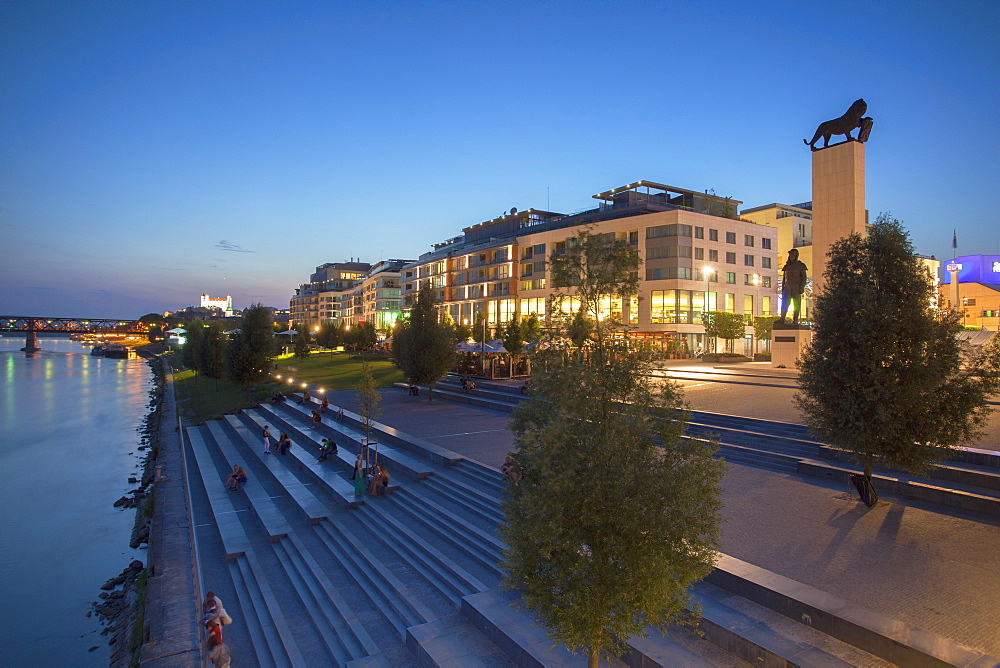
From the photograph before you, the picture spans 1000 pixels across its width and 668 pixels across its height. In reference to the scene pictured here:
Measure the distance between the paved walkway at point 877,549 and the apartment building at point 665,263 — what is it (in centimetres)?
3505

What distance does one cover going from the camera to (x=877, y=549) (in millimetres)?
9688

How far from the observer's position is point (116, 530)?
2183cm

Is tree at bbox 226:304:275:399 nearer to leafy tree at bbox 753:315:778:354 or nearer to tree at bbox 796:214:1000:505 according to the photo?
tree at bbox 796:214:1000:505

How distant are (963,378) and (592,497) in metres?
10.0

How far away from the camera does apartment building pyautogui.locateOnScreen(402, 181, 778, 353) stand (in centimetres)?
5541

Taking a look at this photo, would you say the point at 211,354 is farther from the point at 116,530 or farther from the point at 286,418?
the point at 116,530

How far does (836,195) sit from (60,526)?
41.9m

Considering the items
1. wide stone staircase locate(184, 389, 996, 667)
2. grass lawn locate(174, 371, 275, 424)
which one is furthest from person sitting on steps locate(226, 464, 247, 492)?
grass lawn locate(174, 371, 275, 424)

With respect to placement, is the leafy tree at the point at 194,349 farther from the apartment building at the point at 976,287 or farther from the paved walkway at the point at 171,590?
the apartment building at the point at 976,287

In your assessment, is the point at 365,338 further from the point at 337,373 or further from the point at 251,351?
the point at 251,351

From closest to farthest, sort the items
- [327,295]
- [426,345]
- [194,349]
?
[426,345], [194,349], [327,295]

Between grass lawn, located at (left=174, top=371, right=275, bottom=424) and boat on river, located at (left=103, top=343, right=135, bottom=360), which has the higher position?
grass lawn, located at (left=174, top=371, right=275, bottom=424)

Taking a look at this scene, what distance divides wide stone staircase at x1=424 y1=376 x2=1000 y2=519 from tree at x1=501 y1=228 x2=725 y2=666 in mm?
2250

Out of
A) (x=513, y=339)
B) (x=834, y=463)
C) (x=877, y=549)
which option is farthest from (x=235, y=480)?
(x=513, y=339)
